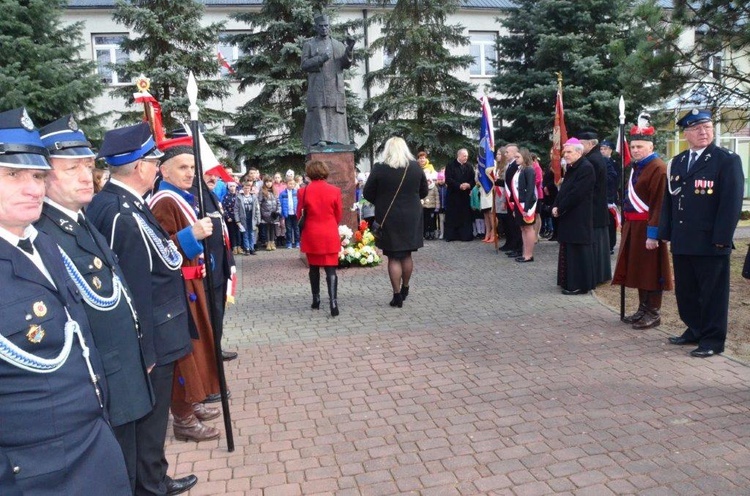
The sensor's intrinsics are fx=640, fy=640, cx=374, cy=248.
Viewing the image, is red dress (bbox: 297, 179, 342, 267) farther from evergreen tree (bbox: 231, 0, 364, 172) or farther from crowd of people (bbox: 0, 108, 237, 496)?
evergreen tree (bbox: 231, 0, 364, 172)

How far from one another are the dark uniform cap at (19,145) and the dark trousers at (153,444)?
157 centimetres

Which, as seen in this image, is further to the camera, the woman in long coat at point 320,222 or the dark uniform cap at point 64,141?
the woman in long coat at point 320,222

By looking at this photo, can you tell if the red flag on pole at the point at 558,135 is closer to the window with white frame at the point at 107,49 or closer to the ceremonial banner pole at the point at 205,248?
the ceremonial banner pole at the point at 205,248

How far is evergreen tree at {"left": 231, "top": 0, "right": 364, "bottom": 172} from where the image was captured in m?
19.6

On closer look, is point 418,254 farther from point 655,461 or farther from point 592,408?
point 655,461

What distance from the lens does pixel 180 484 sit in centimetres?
372

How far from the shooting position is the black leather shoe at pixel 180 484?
3.68m

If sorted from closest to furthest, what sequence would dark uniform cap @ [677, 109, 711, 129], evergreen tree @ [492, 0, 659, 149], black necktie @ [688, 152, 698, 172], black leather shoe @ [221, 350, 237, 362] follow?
dark uniform cap @ [677, 109, 711, 129] → black necktie @ [688, 152, 698, 172] → black leather shoe @ [221, 350, 237, 362] → evergreen tree @ [492, 0, 659, 149]

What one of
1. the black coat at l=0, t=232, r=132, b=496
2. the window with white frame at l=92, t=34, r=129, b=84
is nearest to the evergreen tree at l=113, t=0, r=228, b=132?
the window with white frame at l=92, t=34, r=129, b=84

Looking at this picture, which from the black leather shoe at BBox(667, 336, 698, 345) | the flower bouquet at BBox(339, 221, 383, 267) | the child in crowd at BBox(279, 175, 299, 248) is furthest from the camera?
the child in crowd at BBox(279, 175, 299, 248)

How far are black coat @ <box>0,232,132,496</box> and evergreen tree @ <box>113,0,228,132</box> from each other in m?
17.6

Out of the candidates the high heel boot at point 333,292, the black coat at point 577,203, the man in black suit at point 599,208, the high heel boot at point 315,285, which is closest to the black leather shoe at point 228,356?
the high heel boot at point 333,292

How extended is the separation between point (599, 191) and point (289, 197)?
802 cm

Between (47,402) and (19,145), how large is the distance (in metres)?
0.84
